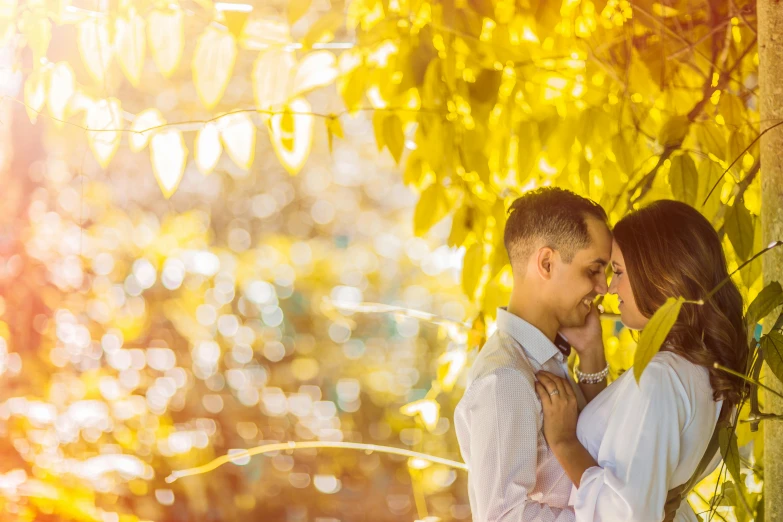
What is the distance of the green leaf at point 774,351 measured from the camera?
84 cm

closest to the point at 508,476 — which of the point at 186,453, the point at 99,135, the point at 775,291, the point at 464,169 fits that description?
the point at 775,291

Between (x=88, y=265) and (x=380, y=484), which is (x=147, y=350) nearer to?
(x=88, y=265)

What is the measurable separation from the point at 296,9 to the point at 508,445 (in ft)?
2.41

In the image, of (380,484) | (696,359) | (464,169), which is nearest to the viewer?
(696,359)

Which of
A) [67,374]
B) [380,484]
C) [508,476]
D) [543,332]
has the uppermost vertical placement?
[543,332]

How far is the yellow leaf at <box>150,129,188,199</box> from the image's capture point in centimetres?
121

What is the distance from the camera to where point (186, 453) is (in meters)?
4.52

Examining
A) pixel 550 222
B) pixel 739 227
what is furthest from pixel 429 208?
pixel 739 227

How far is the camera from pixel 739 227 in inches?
43.2

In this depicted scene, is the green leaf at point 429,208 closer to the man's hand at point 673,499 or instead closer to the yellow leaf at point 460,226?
the yellow leaf at point 460,226

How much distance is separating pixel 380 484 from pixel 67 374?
2000 mm

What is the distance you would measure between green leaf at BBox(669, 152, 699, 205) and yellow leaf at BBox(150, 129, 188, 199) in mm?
788

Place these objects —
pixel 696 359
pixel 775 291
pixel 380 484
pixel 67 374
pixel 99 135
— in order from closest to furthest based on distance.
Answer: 1. pixel 775 291
2. pixel 696 359
3. pixel 99 135
4. pixel 67 374
5. pixel 380 484

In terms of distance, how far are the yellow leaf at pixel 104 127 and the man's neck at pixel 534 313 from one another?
761mm
